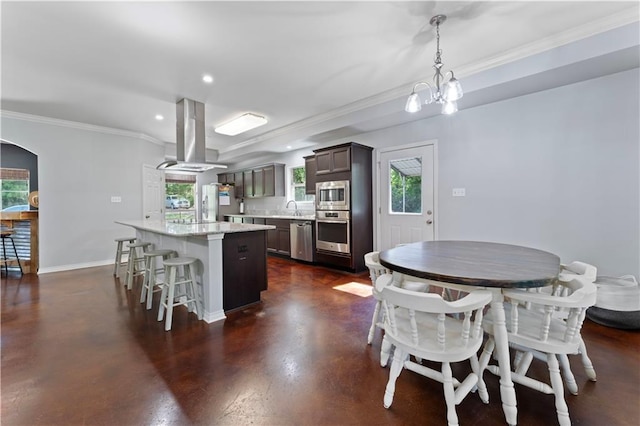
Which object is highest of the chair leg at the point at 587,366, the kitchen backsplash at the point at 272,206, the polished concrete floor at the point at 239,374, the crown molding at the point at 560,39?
the crown molding at the point at 560,39

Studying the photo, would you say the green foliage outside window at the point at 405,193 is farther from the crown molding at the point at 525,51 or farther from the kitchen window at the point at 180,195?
the kitchen window at the point at 180,195

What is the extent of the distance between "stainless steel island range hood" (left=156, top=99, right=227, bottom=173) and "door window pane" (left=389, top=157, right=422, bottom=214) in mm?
2940

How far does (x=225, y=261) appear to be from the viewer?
2.92m

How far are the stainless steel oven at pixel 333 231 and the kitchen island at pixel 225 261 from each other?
1.72 metres

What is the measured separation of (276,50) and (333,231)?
2924 millimetres

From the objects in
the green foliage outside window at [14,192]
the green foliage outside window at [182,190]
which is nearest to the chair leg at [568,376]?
the green foliage outside window at [14,192]

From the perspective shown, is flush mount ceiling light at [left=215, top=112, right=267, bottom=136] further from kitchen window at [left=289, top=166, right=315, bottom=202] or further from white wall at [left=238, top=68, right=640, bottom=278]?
white wall at [left=238, top=68, right=640, bottom=278]

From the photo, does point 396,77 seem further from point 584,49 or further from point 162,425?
point 162,425

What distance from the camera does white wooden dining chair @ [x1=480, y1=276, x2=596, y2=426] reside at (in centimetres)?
138

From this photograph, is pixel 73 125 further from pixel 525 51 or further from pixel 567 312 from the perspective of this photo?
pixel 567 312

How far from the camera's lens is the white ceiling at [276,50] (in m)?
2.19

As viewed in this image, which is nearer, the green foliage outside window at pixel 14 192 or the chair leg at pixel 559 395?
the chair leg at pixel 559 395

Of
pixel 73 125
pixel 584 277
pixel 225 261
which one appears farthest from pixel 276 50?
pixel 73 125

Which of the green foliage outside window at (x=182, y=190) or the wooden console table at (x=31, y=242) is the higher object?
the green foliage outside window at (x=182, y=190)
